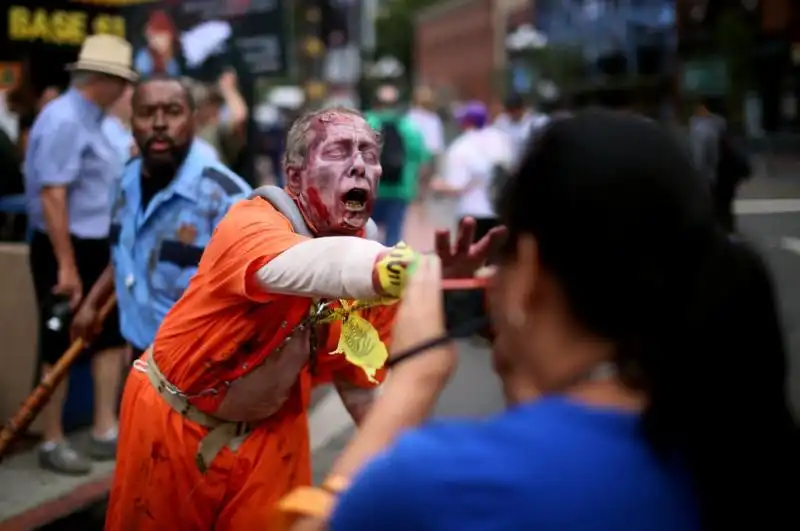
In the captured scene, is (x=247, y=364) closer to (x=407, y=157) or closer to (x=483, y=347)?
(x=483, y=347)

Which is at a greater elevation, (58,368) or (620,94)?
(620,94)

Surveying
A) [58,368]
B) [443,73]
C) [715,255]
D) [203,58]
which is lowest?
[58,368]

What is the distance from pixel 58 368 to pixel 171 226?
0.69 meters

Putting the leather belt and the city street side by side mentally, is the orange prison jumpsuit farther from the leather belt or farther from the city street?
the city street

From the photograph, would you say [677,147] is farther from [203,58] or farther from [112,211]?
[203,58]

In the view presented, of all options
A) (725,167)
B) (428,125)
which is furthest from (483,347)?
(428,125)

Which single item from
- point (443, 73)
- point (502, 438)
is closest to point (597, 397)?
point (502, 438)

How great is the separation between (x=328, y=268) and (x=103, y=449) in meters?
3.92

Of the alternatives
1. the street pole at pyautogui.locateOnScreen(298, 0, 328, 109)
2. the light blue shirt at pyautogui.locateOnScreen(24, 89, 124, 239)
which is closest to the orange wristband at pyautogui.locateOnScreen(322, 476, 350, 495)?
the light blue shirt at pyautogui.locateOnScreen(24, 89, 124, 239)

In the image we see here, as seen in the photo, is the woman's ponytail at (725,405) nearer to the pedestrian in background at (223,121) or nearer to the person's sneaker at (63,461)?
the person's sneaker at (63,461)

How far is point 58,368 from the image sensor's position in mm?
4121

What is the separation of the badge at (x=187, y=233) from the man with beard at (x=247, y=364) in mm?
1132

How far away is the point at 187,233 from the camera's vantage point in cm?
401

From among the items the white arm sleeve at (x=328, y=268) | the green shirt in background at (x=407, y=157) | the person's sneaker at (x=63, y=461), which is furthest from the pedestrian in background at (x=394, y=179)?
the white arm sleeve at (x=328, y=268)
